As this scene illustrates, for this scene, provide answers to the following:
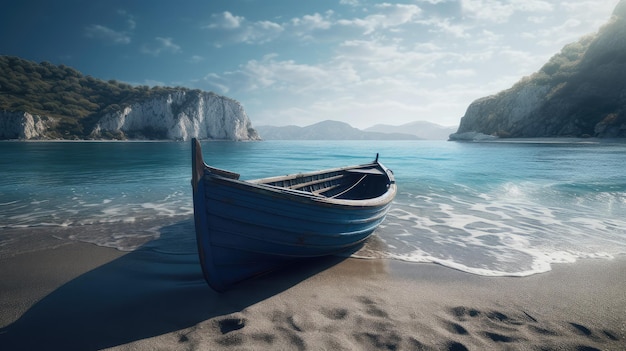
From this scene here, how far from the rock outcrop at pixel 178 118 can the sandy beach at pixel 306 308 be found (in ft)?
369

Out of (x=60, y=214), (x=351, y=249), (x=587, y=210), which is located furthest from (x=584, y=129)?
(x=60, y=214)

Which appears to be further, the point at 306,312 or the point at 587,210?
the point at 587,210

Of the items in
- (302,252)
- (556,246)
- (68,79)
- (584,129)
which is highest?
(68,79)

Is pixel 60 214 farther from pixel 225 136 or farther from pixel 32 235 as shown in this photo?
pixel 225 136

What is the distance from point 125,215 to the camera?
10.1 m

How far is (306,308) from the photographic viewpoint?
14.5ft

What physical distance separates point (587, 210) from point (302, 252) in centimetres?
1427

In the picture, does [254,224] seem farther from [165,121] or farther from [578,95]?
[165,121]

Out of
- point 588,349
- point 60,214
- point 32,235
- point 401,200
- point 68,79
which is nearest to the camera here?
point 588,349

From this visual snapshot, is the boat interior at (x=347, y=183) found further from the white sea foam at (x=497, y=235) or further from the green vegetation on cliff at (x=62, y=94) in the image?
the green vegetation on cliff at (x=62, y=94)

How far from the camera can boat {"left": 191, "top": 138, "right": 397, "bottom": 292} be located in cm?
436

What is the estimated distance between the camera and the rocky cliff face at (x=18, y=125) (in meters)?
74.8

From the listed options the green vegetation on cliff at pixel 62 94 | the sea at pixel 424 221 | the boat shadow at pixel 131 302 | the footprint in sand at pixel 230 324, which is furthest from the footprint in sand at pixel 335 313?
the green vegetation on cliff at pixel 62 94

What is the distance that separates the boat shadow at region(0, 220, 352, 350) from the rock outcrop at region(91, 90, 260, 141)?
112317 mm
